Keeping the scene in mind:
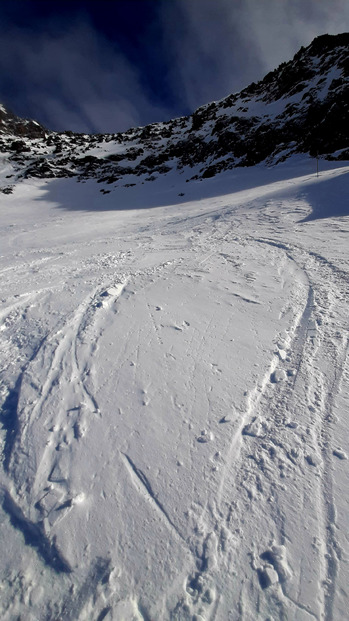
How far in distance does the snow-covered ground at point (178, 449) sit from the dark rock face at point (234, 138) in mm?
19859

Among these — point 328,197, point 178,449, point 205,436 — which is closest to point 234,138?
point 328,197

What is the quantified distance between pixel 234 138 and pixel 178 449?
35.3 meters

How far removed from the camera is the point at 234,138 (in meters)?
29.4

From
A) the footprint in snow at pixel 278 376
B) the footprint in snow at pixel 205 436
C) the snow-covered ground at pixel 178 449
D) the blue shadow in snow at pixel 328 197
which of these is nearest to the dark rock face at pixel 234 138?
the blue shadow in snow at pixel 328 197

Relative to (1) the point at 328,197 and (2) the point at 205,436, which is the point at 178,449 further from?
(1) the point at 328,197

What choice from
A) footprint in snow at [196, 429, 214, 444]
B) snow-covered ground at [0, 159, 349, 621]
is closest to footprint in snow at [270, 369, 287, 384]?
snow-covered ground at [0, 159, 349, 621]

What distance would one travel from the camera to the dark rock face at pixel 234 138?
22.0 m

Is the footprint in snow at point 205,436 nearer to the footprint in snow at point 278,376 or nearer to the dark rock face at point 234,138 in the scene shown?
the footprint in snow at point 278,376

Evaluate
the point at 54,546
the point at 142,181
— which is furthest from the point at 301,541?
the point at 142,181

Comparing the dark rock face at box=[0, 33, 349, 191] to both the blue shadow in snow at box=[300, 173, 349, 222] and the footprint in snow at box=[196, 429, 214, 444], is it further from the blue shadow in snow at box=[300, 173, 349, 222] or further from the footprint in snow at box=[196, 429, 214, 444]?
the footprint in snow at box=[196, 429, 214, 444]

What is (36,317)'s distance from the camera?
4.36 m

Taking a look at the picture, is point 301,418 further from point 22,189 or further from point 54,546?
point 22,189

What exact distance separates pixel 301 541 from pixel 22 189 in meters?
41.4

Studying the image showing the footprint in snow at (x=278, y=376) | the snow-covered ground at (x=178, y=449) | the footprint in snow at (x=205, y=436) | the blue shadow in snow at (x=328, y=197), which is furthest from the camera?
the blue shadow in snow at (x=328, y=197)
